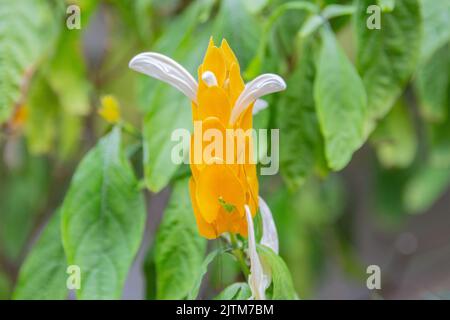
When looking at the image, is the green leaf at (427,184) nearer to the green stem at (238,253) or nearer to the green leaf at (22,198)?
the green leaf at (22,198)

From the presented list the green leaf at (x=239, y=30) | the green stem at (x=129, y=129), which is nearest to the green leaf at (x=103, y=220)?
the green stem at (x=129, y=129)

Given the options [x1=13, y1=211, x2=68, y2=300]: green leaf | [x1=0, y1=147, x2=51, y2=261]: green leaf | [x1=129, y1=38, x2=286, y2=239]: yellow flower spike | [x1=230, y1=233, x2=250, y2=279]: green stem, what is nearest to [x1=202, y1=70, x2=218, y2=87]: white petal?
[x1=129, y1=38, x2=286, y2=239]: yellow flower spike

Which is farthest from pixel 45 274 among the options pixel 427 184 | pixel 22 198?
pixel 427 184

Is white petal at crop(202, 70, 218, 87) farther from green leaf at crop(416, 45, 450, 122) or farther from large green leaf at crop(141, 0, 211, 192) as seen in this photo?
green leaf at crop(416, 45, 450, 122)

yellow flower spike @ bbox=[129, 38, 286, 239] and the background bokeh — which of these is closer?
yellow flower spike @ bbox=[129, 38, 286, 239]

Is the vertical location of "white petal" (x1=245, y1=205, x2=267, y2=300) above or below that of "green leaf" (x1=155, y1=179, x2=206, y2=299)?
below
